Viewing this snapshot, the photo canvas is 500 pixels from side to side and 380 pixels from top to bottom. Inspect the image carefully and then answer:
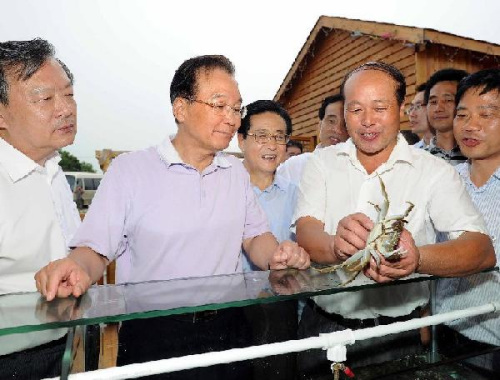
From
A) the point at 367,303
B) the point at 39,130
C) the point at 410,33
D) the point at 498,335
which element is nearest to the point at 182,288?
the point at 367,303

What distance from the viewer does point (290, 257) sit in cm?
176

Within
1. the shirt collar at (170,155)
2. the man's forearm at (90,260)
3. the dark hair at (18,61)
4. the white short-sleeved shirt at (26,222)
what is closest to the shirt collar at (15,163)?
the white short-sleeved shirt at (26,222)

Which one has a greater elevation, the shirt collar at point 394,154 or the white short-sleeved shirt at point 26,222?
the shirt collar at point 394,154

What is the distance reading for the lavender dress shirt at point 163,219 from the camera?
199 cm

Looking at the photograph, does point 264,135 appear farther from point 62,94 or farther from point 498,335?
point 498,335

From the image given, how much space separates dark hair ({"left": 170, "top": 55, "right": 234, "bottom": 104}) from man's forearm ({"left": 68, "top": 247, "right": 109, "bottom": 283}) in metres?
0.99

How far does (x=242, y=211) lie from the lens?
226 cm

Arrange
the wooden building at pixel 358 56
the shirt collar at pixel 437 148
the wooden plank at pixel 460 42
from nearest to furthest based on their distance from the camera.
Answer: the shirt collar at pixel 437 148
the wooden plank at pixel 460 42
the wooden building at pixel 358 56

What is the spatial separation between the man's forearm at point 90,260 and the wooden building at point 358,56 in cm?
851

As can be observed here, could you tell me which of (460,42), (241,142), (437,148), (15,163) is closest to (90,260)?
(15,163)

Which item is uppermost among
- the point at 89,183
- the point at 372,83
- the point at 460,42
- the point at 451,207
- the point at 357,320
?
the point at 460,42

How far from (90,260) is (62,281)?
1.37 ft

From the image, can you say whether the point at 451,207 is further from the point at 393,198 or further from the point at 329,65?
the point at 329,65

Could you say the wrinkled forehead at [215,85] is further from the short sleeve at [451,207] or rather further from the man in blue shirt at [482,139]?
the man in blue shirt at [482,139]
